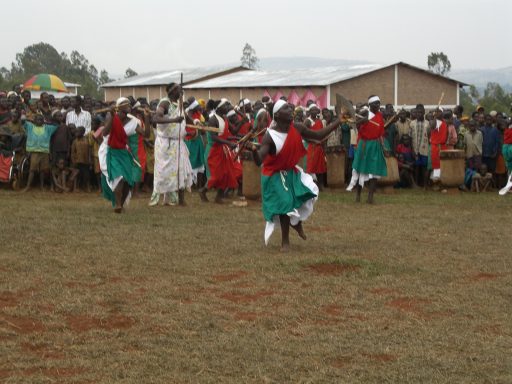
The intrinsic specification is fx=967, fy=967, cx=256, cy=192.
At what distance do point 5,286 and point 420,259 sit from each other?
419cm

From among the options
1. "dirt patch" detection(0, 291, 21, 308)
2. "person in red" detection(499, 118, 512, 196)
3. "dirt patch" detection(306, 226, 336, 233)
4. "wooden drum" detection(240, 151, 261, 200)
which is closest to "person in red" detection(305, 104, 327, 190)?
"wooden drum" detection(240, 151, 261, 200)

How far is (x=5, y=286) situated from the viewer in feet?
26.9

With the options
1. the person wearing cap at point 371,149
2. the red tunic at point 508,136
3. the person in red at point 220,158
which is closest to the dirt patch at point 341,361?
the person in red at point 220,158

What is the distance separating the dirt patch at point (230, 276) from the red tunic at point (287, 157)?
1491 mm

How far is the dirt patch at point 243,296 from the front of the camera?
7.83 metres

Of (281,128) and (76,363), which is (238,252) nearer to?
(281,128)

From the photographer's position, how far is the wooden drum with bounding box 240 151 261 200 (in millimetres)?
15383

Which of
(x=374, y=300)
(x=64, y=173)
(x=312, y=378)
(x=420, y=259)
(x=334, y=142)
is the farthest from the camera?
(x=334, y=142)

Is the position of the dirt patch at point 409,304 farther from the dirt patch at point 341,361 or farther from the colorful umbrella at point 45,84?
the colorful umbrella at point 45,84

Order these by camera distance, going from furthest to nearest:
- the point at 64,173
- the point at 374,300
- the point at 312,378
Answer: the point at 64,173
the point at 374,300
the point at 312,378

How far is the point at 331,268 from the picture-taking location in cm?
921

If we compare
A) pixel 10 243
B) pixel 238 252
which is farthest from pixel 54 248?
pixel 238 252

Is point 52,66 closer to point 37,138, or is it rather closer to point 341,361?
point 37,138

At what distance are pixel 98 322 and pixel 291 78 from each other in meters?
27.9
